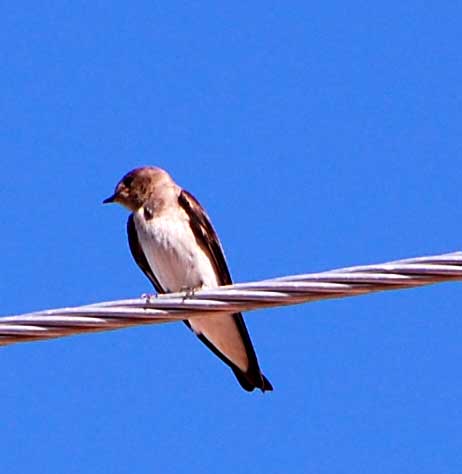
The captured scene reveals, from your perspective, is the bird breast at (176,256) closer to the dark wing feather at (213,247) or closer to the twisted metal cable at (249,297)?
the dark wing feather at (213,247)

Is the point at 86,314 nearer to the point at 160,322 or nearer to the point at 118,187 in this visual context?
the point at 160,322

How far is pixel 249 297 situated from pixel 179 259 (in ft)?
12.6

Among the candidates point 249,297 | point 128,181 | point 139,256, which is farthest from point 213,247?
point 249,297

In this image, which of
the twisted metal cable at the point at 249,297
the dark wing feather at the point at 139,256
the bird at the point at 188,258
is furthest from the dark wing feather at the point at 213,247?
the twisted metal cable at the point at 249,297

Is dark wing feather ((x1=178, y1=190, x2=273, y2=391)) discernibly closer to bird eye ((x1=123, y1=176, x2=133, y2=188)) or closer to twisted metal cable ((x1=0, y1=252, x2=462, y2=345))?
bird eye ((x1=123, y1=176, x2=133, y2=188))

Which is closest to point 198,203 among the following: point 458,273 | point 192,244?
point 192,244

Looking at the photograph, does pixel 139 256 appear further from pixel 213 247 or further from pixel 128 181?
pixel 128 181

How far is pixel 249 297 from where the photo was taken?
4.32 meters

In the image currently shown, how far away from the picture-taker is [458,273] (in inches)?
160

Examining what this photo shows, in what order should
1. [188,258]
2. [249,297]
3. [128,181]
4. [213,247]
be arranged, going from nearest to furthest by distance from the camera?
1. [249,297]
2. [188,258]
3. [213,247]
4. [128,181]

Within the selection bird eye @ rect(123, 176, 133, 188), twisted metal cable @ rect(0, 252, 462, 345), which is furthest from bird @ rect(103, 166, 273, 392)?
twisted metal cable @ rect(0, 252, 462, 345)

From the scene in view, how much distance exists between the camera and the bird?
26.8 ft

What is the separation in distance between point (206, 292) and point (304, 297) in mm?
347

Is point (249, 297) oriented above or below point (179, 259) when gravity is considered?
below
